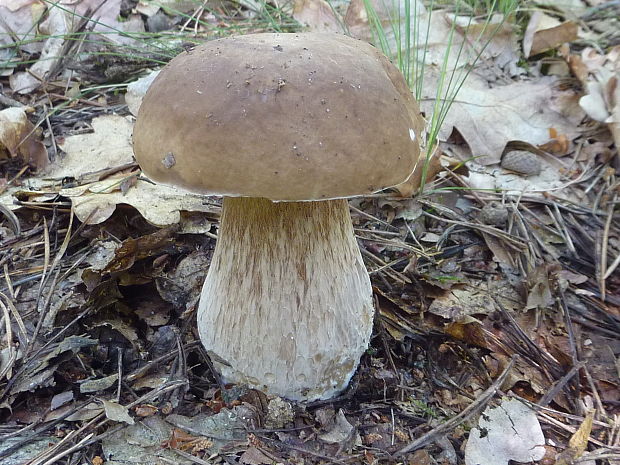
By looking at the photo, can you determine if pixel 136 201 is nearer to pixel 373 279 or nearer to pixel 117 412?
pixel 117 412

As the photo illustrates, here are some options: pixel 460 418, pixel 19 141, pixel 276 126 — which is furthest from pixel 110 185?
pixel 460 418

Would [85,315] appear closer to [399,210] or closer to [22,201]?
[22,201]

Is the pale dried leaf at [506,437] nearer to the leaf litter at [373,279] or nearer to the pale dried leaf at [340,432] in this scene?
the leaf litter at [373,279]

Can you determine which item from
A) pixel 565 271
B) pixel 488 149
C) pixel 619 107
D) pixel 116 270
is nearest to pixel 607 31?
pixel 619 107

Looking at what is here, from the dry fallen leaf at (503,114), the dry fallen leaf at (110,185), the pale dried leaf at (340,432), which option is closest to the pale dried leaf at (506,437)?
the pale dried leaf at (340,432)

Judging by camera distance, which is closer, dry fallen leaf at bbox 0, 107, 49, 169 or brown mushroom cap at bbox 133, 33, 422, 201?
brown mushroom cap at bbox 133, 33, 422, 201

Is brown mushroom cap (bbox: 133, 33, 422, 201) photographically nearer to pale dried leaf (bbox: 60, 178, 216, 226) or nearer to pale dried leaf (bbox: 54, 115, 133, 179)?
pale dried leaf (bbox: 60, 178, 216, 226)

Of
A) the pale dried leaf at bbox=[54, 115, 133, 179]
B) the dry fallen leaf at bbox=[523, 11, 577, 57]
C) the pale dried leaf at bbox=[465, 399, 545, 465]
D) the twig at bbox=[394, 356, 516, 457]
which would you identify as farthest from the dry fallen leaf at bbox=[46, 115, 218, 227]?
the dry fallen leaf at bbox=[523, 11, 577, 57]
